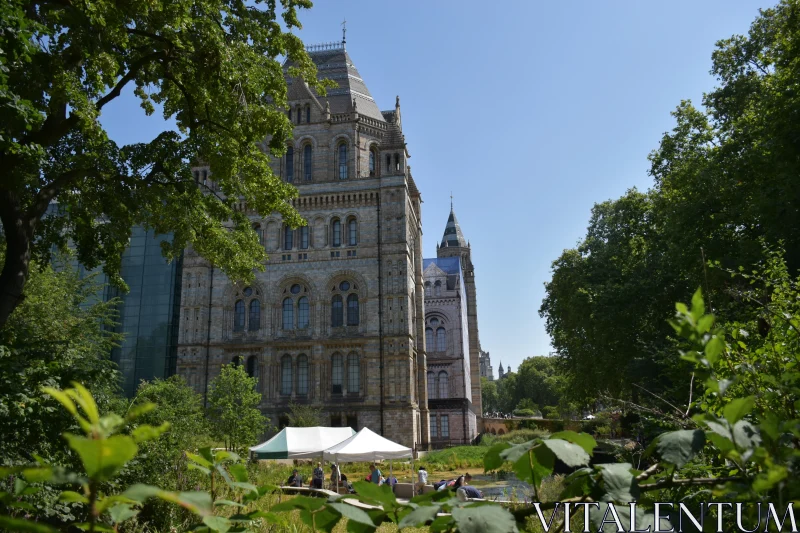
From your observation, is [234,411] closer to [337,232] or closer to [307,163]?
[337,232]

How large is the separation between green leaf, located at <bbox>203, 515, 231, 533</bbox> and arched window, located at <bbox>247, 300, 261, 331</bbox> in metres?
38.0

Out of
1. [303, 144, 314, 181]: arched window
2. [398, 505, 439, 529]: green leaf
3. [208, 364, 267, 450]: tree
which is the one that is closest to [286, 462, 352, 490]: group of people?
[208, 364, 267, 450]: tree

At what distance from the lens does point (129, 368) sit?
41.1m

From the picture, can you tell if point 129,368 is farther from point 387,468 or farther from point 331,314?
point 387,468

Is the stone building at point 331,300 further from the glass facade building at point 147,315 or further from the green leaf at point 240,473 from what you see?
the green leaf at point 240,473

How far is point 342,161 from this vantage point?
4062 cm

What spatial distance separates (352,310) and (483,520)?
120 ft

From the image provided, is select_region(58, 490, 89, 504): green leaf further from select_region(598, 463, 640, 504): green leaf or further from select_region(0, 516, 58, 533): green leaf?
select_region(598, 463, 640, 504): green leaf

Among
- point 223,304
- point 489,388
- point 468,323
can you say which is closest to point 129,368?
point 223,304

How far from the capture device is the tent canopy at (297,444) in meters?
19.4

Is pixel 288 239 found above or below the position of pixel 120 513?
above

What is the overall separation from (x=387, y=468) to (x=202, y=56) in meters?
26.0

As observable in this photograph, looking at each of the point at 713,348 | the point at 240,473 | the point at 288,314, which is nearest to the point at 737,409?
the point at 713,348

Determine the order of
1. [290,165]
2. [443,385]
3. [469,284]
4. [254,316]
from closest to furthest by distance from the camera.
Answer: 1. [254,316]
2. [290,165]
3. [443,385]
4. [469,284]
